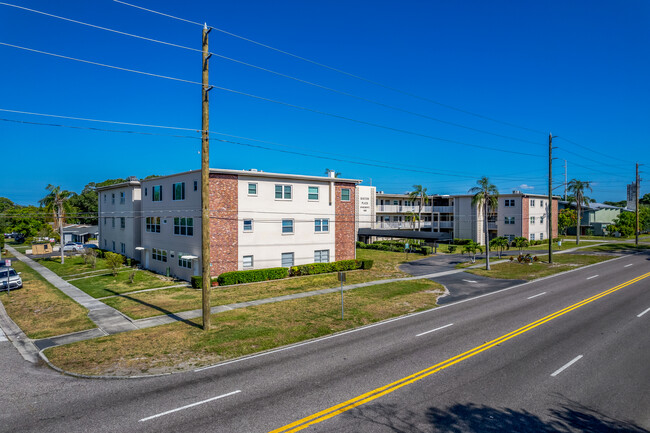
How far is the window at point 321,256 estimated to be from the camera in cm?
3609

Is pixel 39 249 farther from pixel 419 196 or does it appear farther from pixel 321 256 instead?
pixel 419 196

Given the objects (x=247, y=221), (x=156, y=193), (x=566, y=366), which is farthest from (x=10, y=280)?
(x=566, y=366)

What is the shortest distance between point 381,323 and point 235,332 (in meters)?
7.06

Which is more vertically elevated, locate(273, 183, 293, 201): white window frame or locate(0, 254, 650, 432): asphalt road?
locate(273, 183, 293, 201): white window frame

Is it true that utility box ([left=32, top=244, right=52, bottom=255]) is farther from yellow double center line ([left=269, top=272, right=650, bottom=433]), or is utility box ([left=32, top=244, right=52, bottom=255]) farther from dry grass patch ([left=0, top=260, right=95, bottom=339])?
yellow double center line ([left=269, top=272, right=650, bottom=433])

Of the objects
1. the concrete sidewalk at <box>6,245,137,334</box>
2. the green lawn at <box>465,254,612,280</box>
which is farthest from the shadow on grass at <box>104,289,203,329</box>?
the green lawn at <box>465,254,612,280</box>

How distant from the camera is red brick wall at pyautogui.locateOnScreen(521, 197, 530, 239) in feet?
202

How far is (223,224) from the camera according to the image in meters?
30.3

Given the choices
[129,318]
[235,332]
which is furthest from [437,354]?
[129,318]

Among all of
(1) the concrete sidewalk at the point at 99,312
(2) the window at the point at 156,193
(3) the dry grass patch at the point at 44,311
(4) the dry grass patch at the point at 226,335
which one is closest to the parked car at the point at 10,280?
(3) the dry grass patch at the point at 44,311

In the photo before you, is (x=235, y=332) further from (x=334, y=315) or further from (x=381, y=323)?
(x=381, y=323)

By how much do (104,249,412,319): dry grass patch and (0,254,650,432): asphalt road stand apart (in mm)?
6888

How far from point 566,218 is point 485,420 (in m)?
75.8

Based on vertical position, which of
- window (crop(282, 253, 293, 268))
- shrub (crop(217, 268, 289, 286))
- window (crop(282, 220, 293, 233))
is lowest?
shrub (crop(217, 268, 289, 286))
